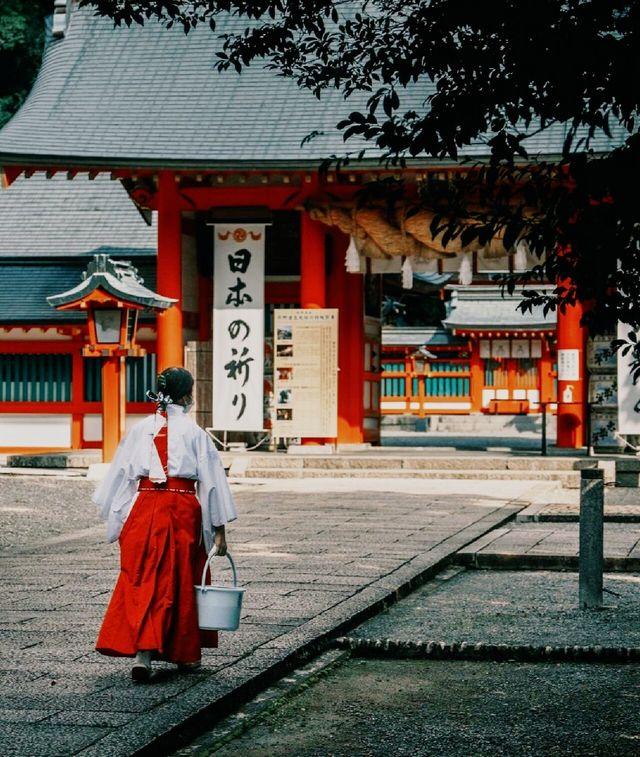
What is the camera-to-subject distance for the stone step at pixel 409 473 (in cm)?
1750

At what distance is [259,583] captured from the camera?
28.1 feet

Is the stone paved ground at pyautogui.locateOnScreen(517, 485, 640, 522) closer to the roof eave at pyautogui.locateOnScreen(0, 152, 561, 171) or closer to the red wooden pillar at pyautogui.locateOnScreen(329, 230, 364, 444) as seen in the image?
the roof eave at pyautogui.locateOnScreen(0, 152, 561, 171)

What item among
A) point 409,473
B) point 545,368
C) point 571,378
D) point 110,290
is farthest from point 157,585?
point 545,368

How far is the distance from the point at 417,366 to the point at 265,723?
36.9m

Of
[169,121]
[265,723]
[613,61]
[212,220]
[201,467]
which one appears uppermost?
[169,121]

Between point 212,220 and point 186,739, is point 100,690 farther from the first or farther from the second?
point 212,220

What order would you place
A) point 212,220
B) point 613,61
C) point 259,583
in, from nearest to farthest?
point 613,61
point 259,583
point 212,220

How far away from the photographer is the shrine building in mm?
18641

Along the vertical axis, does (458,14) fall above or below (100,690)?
above

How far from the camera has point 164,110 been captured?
20.1m

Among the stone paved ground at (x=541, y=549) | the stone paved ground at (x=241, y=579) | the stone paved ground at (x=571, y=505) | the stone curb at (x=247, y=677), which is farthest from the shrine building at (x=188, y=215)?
the stone curb at (x=247, y=677)

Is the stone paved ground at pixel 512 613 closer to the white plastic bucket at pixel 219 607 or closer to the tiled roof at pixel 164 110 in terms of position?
the white plastic bucket at pixel 219 607

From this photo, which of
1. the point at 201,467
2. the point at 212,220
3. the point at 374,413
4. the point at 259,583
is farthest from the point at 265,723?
the point at 374,413

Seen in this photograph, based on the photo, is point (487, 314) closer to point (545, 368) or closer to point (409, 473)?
point (545, 368)
